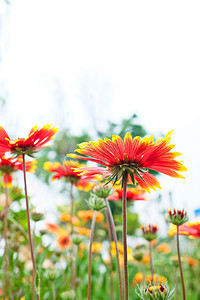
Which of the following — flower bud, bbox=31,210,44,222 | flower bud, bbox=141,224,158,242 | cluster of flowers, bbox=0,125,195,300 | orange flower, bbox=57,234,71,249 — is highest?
cluster of flowers, bbox=0,125,195,300

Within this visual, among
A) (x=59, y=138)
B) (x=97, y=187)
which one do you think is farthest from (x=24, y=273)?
(x=59, y=138)

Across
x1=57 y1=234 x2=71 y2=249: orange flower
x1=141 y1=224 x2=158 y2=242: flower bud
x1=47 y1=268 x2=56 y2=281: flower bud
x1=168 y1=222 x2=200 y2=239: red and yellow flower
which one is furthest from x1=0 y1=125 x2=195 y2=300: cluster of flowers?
x1=57 y1=234 x2=71 y2=249: orange flower

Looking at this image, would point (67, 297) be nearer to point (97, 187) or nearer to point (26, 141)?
point (97, 187)

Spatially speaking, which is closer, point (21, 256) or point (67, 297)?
point (67, 297)

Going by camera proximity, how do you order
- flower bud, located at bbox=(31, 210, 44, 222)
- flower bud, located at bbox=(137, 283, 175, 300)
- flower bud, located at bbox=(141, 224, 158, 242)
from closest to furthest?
flower bud, located at bbox=(137, 283, 175, 300) < flower bud, located at bbox=(141, 224, 158, 242) < flower bud, located at bbox=(31, 210, 44, 222)

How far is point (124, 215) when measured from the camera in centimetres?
67

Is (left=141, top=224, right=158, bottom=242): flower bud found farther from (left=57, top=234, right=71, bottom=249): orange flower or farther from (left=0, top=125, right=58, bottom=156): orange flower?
(left=57, top=234, right=71, bottom=249): orange flower

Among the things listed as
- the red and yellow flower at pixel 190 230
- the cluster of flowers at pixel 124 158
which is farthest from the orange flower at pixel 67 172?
the red and yellow flower at pixel 190 230

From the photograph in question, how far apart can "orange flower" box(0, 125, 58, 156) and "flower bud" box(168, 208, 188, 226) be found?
Result: 0.46 meters

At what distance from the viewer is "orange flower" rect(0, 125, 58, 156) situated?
845 millimetres

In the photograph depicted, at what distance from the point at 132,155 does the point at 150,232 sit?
533 millimetres

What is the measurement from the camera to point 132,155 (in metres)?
0.74

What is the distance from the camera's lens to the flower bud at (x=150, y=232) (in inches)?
45.1

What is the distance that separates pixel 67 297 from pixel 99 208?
418mm
